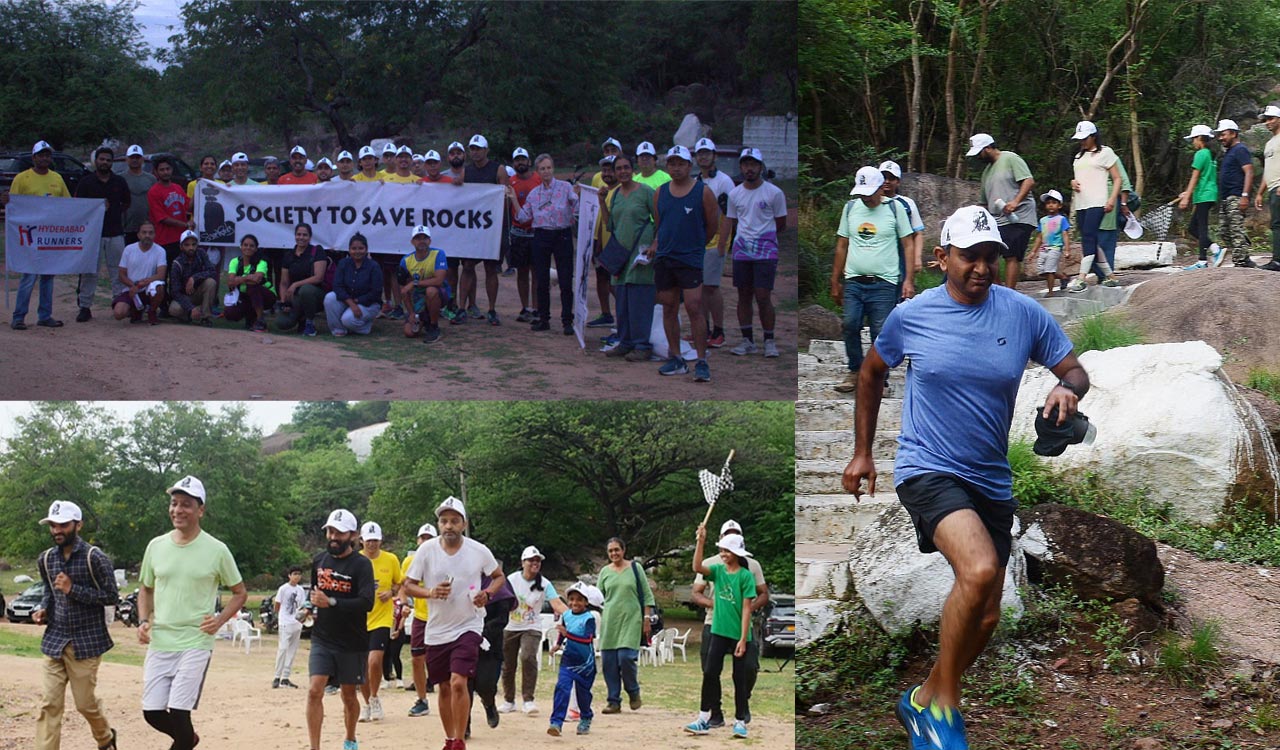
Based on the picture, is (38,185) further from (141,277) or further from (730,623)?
(730,623)

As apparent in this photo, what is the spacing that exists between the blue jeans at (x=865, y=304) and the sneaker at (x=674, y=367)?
2766 mm

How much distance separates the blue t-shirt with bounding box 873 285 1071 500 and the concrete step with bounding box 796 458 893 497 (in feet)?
12.5

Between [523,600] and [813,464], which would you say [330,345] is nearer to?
[523,600]

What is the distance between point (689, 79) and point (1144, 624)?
34.8ft

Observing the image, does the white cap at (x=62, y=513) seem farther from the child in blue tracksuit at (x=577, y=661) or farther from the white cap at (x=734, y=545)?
the white cap at (x=734, y=545)

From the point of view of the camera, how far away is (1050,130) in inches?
467

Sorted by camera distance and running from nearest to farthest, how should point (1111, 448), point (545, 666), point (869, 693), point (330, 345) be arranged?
point (869, 693), point (1111, 448), point (330, 345), point (545, 666)

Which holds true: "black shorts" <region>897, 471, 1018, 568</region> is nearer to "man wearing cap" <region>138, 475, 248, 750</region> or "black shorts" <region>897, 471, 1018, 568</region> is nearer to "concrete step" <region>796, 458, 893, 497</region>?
"man wearing cap" <region>138, 475, 248, 750</region>

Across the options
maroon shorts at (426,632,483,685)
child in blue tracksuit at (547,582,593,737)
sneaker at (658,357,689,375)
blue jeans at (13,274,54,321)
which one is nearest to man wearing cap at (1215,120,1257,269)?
sneaker at (658,357,689,375)

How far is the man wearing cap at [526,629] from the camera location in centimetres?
970

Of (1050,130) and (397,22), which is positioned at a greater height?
(397,22)

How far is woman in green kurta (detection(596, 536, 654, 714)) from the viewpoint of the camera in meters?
9.32

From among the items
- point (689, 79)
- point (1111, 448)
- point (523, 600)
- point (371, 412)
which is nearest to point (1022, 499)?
point (1111, 448)

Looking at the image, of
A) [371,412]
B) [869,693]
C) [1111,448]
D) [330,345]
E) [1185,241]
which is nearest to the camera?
[869,693]
